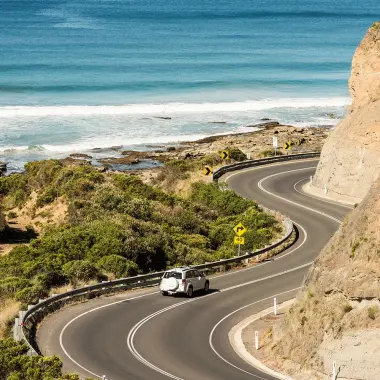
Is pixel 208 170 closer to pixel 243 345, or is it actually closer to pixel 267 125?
pixel 243 345

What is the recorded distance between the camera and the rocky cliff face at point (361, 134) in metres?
52.4

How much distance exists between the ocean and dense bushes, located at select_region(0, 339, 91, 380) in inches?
2008

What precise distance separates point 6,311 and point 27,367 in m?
7.60

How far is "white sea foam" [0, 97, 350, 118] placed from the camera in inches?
3967

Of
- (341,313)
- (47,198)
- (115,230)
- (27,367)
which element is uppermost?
(341,313)

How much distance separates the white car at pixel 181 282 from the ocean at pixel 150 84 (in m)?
41.1

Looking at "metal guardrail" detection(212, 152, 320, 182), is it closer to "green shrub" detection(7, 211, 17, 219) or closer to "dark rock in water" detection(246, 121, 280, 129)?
"green shrub" detection(7, 211, 17, 219)

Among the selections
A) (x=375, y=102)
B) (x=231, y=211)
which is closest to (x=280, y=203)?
(x=231, y=211)

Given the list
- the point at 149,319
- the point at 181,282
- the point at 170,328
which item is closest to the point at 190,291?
the point at 181,282

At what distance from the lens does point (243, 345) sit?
89.1ft

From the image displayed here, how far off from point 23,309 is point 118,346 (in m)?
4.41

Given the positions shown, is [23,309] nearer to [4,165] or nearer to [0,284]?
[0,284]

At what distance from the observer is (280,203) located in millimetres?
54906

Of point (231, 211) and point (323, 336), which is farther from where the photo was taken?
point (231, 211)
